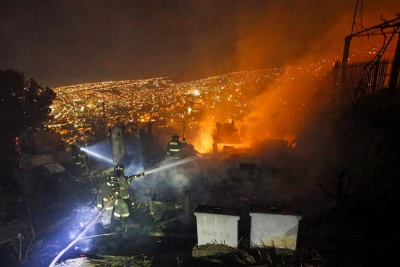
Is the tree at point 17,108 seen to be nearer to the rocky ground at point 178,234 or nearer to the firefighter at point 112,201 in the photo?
the rocky ground at point 178,234

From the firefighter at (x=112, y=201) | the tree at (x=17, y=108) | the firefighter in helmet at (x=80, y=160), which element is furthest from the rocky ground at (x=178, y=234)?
the tree at (x=17, y=108)

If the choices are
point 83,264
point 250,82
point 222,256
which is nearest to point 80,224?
point 83,264

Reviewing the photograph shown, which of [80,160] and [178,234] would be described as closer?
[178,234]

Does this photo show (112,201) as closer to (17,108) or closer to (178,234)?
(178,234)

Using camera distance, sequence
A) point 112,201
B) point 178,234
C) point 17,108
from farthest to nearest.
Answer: point 17,108 < point 112,201 < point 178,234

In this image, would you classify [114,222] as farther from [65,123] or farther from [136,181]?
[65,123]

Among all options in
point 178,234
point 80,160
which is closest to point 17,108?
point 80,160
